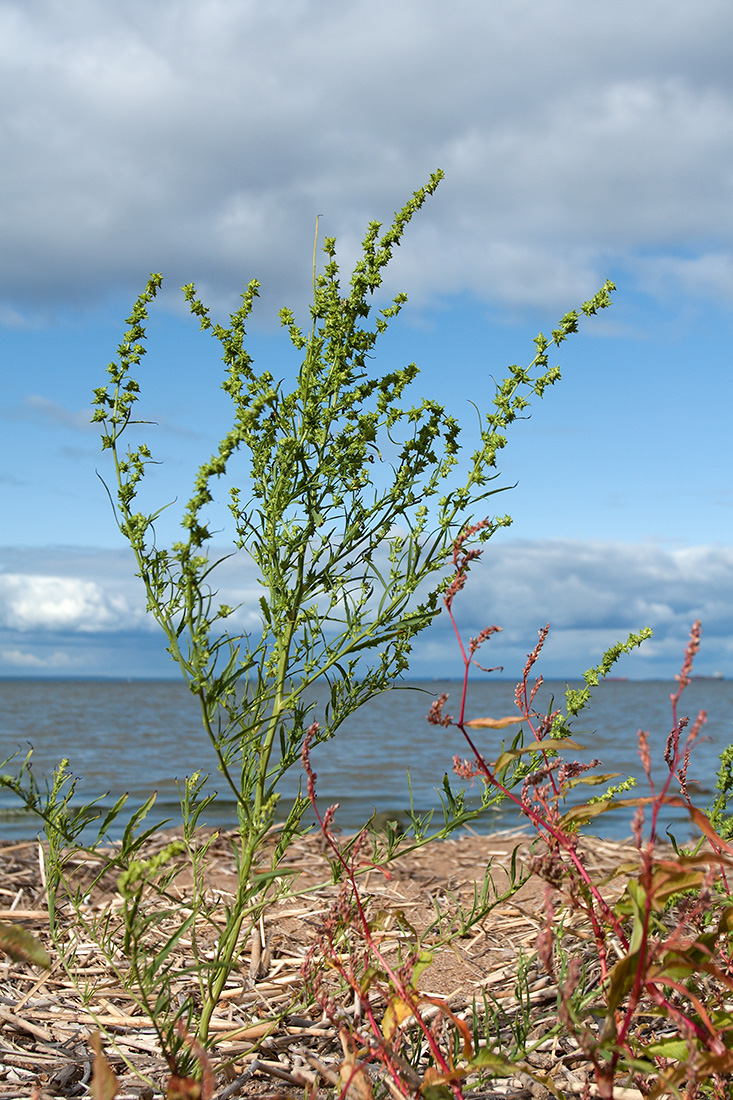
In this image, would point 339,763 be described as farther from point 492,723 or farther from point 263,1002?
point 492,723

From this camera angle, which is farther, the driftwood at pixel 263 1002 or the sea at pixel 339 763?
the sea at pixel 339 763

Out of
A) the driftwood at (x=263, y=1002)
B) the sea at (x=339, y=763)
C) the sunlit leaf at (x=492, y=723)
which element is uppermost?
the sunlit leaf at (x=492, y=723)

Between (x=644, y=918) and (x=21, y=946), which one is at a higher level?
(x=644, y=918)

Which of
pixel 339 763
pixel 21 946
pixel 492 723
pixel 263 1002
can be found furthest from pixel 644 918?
pixel 339 763

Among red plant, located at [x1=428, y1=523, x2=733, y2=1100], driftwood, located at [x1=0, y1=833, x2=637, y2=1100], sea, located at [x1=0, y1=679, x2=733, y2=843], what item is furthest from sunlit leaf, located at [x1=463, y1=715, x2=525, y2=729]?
sea, located at [x1=0, y1=679, x2=733, y2=843]

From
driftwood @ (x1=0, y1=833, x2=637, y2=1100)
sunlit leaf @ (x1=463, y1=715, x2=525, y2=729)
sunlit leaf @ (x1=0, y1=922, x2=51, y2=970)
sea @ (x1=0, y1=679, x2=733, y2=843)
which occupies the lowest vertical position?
sea @ (x1=0, y1=679, x2=733, y2=843)

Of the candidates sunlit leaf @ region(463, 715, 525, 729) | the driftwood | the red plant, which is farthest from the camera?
the driftwood

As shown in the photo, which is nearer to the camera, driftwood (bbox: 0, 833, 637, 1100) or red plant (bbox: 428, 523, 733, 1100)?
red plant (bbox: 428, 523, 733, 1100)

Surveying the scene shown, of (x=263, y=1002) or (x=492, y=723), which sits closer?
(x=492, y=723)

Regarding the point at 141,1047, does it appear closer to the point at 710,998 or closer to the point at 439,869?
the point at 710,998

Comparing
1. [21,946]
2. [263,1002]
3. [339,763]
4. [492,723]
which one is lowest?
[339,763]

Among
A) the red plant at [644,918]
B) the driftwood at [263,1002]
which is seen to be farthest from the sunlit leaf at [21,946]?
the red plant at [644,918]

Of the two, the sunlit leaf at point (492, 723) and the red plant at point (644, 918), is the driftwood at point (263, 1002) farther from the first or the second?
the sunlit leaf at point (492, 723)

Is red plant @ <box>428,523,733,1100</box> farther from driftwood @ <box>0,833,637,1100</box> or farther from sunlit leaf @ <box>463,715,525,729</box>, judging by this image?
driftwood @ <box>0,833,637,1100</box>
